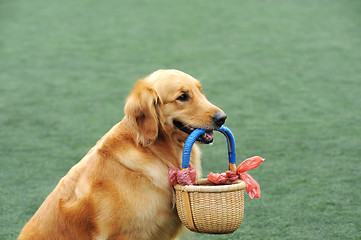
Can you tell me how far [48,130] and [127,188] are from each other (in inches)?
135

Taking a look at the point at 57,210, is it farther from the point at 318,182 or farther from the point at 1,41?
the point at 1,41

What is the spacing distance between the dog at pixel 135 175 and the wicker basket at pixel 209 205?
13cm

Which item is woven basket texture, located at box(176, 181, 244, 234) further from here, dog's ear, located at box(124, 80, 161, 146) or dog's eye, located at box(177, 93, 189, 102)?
dog's eye, located at box(177, 93, 189, 102)

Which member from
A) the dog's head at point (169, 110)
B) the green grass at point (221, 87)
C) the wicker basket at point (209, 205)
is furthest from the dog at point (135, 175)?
the green grass at point (221, 87)

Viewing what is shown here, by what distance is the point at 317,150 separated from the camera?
506cm

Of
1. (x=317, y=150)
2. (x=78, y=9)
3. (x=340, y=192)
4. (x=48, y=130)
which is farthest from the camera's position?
(x=78, y=9)

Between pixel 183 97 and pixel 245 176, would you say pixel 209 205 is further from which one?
pixel 183 97

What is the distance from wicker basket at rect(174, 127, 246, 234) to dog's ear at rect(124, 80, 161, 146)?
0.20 m

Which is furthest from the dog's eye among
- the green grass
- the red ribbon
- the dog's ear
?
the green grass

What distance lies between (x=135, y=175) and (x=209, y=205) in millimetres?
417

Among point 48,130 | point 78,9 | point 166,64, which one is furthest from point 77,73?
point 78,9

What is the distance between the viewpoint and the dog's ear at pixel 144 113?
2.57 m

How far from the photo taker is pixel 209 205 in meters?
2.43

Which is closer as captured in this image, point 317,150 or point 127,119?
point 127,119
